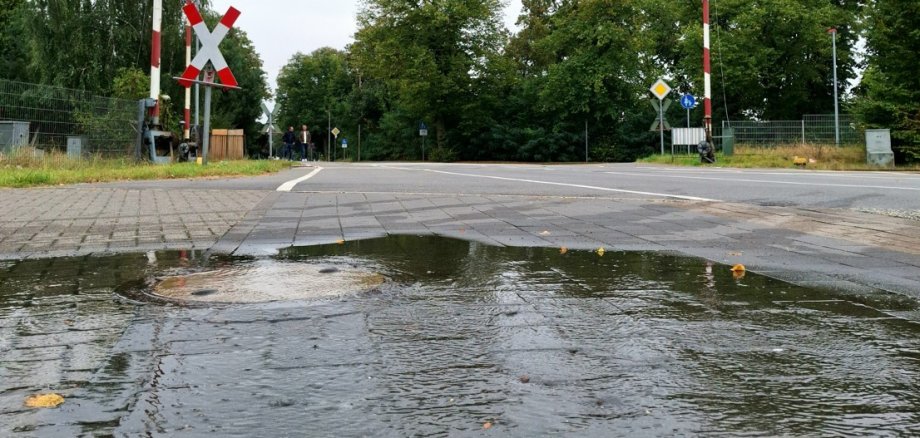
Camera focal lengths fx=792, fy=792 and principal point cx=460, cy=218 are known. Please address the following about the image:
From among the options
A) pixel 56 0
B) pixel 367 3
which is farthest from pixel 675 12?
pixel 56 0

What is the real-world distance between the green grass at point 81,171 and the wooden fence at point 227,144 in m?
11.3

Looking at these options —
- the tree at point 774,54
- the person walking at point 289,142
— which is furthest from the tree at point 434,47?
the person walking at point 289,142

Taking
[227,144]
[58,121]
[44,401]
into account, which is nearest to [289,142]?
[227,144]

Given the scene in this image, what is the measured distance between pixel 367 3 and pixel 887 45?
3966 cm

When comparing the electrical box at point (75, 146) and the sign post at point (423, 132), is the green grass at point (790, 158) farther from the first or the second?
the sign post at point (423, 132)

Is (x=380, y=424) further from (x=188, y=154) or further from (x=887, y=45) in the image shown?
(x=887, y=45)

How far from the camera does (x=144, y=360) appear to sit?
2826 mm

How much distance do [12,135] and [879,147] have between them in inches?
934

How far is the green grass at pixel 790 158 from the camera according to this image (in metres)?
25.4

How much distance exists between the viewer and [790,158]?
90.1 ft

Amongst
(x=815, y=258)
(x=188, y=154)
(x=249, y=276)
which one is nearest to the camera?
(x=249, y=276)

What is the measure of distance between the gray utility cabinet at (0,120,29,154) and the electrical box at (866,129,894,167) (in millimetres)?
23268

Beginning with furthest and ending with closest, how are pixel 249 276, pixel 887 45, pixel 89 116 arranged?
pixel 887 45 < pixel 89 116 < pixel 249 276

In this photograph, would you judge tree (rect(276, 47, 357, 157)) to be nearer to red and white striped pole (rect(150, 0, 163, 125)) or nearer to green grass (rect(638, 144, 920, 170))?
green grass (rect(638, 144, 920, 170))
